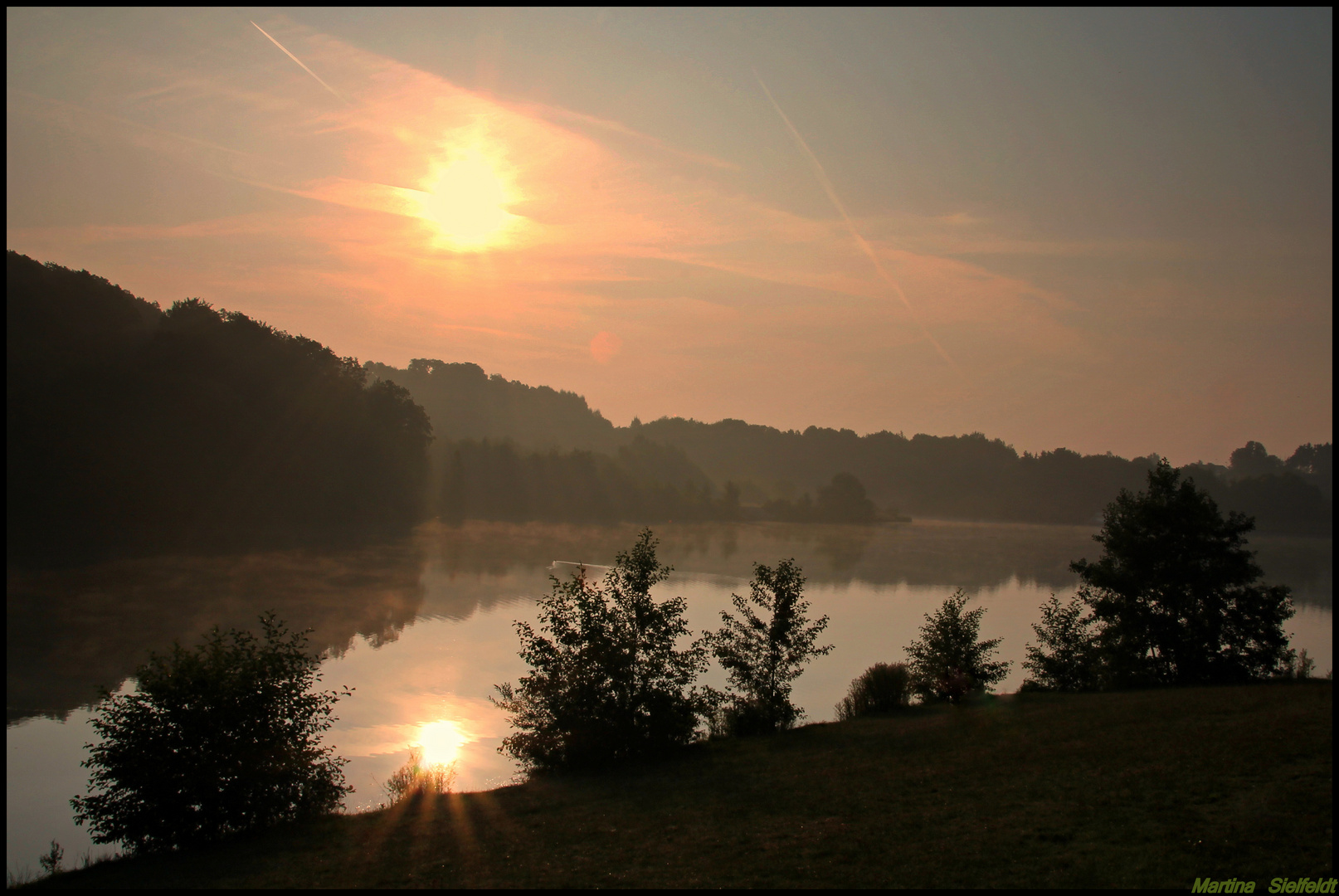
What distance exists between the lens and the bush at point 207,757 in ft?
47.7

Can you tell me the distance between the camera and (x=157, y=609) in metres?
39.5

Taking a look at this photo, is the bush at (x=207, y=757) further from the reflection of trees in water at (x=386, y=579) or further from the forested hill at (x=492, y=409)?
the forested hill at (x=492, y=409)

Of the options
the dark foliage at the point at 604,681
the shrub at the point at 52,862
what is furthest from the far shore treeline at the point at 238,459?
the shrub at the point at 52,862

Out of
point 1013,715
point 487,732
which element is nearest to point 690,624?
point 487,732

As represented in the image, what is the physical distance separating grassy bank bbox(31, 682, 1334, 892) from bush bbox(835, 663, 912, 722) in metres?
6.76

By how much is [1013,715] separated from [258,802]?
19078mm

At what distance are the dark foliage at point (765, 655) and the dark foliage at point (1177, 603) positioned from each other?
531 inches

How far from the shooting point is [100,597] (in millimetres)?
40812

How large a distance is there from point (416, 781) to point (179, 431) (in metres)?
62.7

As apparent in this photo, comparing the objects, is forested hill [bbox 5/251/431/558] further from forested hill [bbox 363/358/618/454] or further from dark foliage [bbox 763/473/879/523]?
dark foliage [bbox 763/473/879/523]

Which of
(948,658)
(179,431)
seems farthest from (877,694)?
(179,431)

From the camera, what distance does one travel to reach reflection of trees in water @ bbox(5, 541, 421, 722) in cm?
2753

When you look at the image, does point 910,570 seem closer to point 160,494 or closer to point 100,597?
point 100,597

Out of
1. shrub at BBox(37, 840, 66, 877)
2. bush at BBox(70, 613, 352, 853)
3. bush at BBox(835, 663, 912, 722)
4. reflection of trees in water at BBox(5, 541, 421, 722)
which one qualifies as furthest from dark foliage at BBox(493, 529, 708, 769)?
reflection of trees in water at BBox(5, 541, 421, 722)
